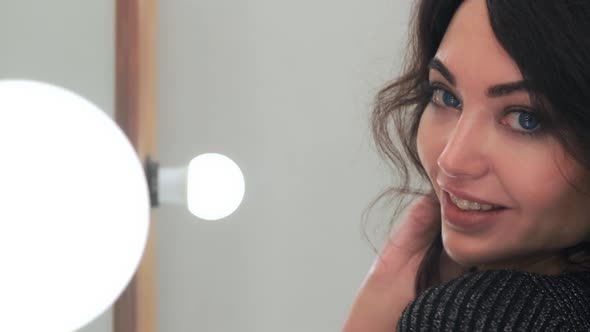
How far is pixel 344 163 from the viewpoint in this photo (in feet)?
3.80

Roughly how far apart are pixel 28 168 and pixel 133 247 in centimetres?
10

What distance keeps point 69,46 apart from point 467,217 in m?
0.60

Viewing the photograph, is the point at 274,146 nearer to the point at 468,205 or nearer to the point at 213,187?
the point at 213,187

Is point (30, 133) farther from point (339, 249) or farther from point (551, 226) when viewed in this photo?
point (339, 249)

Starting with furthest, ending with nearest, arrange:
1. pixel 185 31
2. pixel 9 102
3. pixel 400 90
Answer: pixel 185 31 → pixel 400 90 → pixel 9 102

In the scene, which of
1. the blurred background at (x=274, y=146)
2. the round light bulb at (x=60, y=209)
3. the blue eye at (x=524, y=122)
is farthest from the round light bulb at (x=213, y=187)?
the blurred background at (x=274, y=146)

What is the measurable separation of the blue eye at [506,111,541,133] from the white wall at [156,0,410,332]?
505mm

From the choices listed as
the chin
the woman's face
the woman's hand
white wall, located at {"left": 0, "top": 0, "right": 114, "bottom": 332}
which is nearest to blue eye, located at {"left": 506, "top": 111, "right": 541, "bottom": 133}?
the woman's face

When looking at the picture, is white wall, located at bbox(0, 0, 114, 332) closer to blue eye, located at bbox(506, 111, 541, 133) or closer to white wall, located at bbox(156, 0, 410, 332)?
white wall, located at bbox(156, 0, 410, 332)

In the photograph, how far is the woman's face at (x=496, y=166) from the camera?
25.2 inches

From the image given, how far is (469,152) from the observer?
646 millimetres

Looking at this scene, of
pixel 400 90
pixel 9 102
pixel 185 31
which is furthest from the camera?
pixel 185 31

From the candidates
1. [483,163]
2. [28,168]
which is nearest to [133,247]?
[28,168]

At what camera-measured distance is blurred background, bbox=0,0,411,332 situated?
1.15 meters
